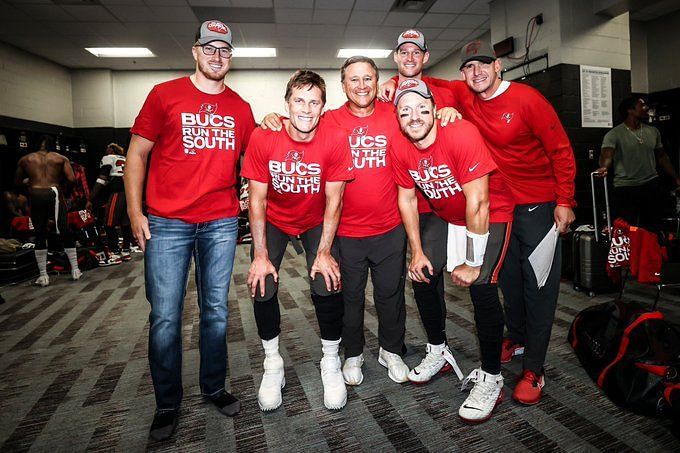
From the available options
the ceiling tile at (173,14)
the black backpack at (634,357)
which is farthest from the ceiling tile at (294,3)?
the black backpack at (634,357)

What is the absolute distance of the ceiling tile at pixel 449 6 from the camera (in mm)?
5707

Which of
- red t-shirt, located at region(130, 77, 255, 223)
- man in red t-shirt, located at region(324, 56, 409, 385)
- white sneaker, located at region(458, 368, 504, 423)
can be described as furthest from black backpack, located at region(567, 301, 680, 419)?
red t-shirt, located at region(130, 77, 255, 223)

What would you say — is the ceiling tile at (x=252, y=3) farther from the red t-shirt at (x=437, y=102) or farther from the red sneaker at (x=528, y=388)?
the red sneaker at (x=528, y=388)

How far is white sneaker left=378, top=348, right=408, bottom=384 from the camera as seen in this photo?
6.48 ft

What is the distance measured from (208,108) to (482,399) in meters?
1.73

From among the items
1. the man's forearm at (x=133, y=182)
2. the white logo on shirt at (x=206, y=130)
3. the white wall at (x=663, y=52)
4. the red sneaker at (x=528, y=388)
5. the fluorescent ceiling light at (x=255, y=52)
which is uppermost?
the fluorescent ceiling light at (x=255, y=52)

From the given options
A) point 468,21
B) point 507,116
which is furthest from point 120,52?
point 507,116

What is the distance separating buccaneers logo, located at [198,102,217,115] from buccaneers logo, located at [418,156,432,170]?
92 centimetres

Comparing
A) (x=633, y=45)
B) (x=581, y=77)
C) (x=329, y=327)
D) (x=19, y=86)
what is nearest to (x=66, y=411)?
(x=329, y=327)

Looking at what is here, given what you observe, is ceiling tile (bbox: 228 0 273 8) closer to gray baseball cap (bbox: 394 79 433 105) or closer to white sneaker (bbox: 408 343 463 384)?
gray baseball cap (bbox: 394 79 433 105)

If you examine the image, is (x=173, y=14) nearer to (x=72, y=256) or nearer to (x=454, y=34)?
(x=72, y=256)

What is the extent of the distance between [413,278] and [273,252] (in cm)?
70

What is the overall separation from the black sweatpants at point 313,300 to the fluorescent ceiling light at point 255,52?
6687 millimetres

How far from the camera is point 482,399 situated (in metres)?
1.66
